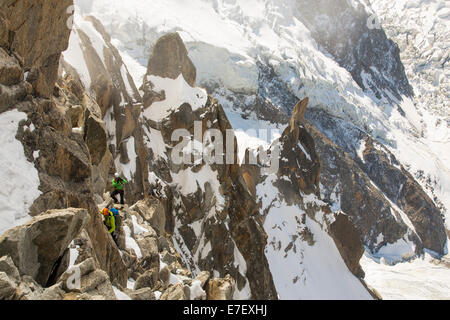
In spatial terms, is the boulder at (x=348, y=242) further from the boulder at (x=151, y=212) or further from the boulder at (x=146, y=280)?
the boulder at (x=146, y=280)

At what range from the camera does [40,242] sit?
28.8ft

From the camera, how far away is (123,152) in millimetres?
30344

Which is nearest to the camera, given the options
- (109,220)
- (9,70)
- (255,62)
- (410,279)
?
(9,70)

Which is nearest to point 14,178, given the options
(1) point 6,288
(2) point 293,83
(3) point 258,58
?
(1) point 6,288

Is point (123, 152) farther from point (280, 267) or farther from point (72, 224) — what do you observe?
point (280, 267)

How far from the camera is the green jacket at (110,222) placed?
46.1 ft

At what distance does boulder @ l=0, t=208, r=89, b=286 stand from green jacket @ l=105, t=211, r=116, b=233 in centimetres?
469

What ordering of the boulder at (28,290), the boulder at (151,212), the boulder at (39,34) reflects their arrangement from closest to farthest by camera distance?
1. the boulder at (28,290)
2. the boulder at (39,34)
3. the boulder at (151,212)

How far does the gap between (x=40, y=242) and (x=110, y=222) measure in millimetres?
5404

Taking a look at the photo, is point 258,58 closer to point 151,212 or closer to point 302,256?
point 302,256

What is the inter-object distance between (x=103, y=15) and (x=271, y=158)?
3954 centimetres

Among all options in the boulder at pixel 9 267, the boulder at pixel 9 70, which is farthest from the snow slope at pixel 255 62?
the boulder at pixel 9 267

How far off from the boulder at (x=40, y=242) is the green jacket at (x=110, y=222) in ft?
15.4

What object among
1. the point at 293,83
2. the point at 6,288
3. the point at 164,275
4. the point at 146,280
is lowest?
the point at 293,83
